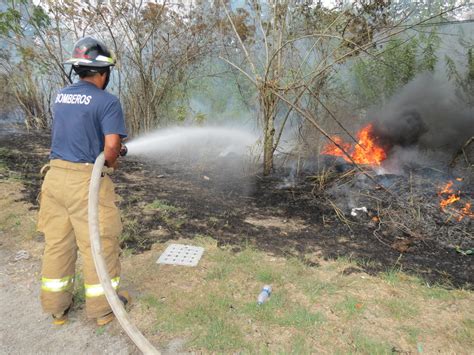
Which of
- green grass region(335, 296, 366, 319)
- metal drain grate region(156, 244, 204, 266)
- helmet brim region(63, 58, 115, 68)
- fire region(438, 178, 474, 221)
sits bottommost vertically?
metal drain grate region(156, 244, 204, 266)

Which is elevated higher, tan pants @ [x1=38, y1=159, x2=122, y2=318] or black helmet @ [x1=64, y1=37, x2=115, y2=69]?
black helmet @ [x1=64, y1=37, x2=115, y2=69]

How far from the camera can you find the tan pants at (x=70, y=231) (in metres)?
2.47

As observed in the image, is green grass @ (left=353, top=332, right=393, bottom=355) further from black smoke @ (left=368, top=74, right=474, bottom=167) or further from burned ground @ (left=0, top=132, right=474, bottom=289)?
black smoke @ (left=368, top=74, right=474, bottom=167)

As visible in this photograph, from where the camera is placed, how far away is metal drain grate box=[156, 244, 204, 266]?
11.5ft

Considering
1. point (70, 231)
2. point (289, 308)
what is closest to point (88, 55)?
point (70, 231)

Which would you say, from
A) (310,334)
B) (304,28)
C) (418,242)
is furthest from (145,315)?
(304,28)

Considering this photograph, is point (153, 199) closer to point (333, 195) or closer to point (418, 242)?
point (333, 195)

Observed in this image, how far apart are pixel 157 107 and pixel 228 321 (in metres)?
7.39

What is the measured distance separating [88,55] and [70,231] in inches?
52.5

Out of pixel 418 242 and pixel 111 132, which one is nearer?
pixel 111 132

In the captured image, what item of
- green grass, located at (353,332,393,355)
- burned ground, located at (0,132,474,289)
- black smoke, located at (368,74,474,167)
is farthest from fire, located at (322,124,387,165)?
green grass, located at (353,332,393,355)

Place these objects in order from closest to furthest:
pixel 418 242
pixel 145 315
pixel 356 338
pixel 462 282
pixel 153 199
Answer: pixel 356 338 → pixel 145 315 → pixel 462 282 → pixel 418 242 → pixel 153 199

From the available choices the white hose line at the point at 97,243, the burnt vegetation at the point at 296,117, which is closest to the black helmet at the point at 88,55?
the white hose line at the point at 97,243

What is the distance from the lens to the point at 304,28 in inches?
265
